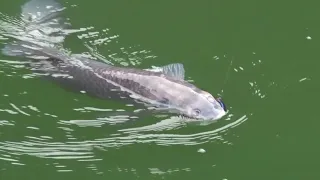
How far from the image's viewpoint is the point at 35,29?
454 centimetres

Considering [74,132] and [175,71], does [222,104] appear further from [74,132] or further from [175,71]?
[74,132]

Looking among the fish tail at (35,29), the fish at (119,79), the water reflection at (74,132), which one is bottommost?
the water reflection at (74,132)

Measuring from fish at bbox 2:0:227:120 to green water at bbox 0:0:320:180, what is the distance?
3.0 inches

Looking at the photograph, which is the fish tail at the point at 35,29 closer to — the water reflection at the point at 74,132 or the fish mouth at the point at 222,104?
the water reflection at the point at 74,132

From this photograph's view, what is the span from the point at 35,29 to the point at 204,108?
4.87 feet

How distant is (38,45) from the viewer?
4.31 metres

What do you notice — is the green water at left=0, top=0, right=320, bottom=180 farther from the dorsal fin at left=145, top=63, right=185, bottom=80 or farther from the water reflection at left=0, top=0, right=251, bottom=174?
the dorsal fin at left=145, top=63, right=185, bottom=80

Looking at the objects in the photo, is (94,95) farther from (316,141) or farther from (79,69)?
(316,141)

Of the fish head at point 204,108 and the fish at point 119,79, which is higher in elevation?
the fish at point 119,79

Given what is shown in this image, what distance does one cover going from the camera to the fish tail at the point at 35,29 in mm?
4293

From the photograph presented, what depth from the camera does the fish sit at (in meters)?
3.84

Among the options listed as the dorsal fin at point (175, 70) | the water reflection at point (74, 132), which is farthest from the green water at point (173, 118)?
the dorsal fin at point (175, 70)

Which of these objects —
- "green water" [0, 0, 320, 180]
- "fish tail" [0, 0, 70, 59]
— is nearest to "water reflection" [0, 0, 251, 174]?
"green water" [0, 0, 320, 180]

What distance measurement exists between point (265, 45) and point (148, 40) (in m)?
0.89
